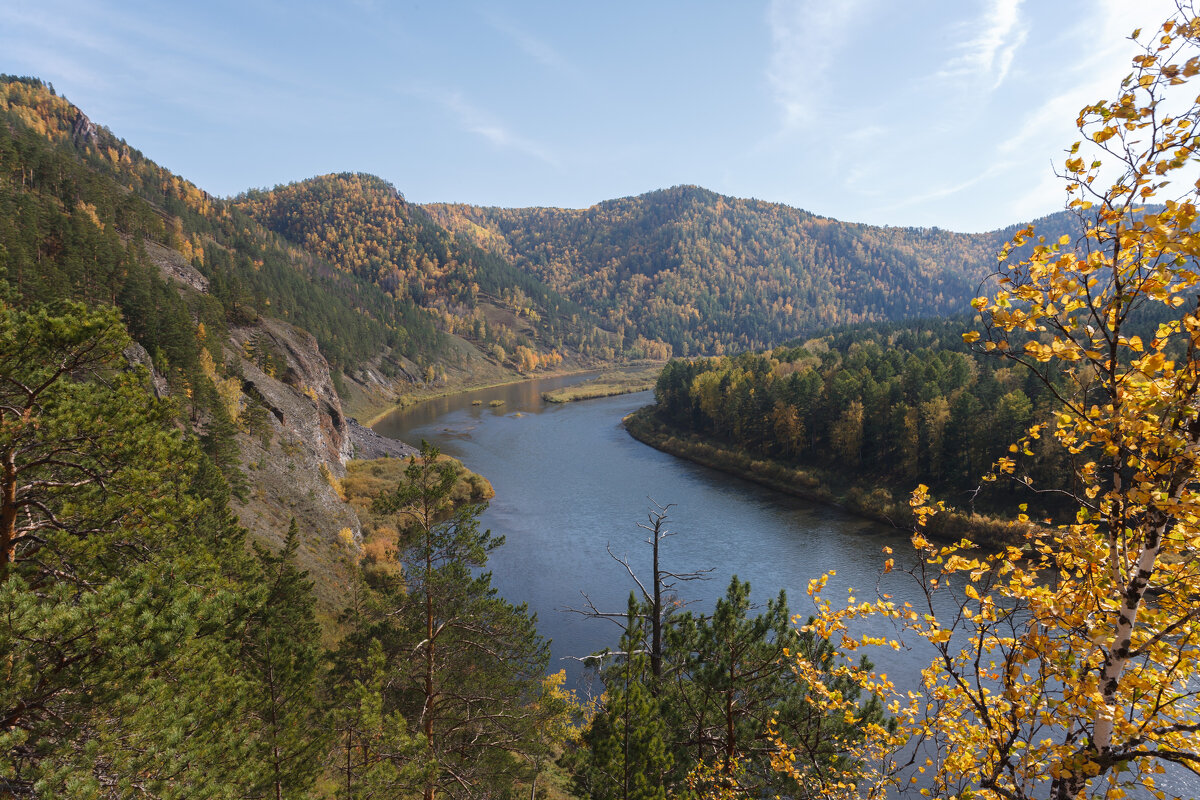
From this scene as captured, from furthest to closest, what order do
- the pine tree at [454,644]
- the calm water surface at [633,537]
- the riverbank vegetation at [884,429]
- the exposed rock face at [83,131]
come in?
1. the exposed rock face at [83,131]
2. the riverbank vegetation at [884,429]
3. the calm water surface at [633,537]
4. the pine tree at [454,644]

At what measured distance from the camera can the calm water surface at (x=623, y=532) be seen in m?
36.6

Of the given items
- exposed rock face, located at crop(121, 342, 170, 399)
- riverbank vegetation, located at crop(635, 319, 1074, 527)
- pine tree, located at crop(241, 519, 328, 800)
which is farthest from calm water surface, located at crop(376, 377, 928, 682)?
exposed rock face, located at crop(121, 342, 170, 399)

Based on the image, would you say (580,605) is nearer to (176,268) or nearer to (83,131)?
(176,268)

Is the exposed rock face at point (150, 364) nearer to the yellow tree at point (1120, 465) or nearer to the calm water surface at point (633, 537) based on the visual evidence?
the calm water surface at point (633, 537)

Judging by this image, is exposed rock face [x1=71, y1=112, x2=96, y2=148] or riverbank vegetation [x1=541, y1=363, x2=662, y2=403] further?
exposed rock face [x1=71, y1=112, x2=96, y2=148]

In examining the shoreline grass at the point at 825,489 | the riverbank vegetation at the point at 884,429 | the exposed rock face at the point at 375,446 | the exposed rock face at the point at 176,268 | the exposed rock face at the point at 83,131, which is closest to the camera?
the shoreline grass at the point at 825,489

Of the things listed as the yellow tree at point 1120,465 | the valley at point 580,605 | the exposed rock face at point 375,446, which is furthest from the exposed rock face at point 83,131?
the yellow tree at point 1120,465

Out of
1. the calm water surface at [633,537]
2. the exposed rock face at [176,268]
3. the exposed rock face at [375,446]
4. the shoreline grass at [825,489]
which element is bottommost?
the calm water surface at [633,537]

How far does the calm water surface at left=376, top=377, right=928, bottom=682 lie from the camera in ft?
120

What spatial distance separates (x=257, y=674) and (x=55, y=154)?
97466 mm

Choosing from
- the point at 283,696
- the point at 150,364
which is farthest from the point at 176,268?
the point at 283,696

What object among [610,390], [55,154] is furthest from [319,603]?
[610,390]

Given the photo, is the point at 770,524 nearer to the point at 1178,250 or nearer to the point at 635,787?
the point at 635,787

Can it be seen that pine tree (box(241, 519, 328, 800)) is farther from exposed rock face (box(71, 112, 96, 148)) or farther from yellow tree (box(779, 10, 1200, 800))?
exposed rock face (box(71, 112, 96, 148))
